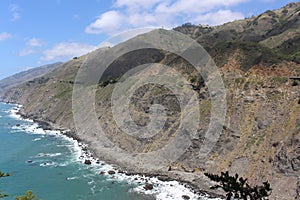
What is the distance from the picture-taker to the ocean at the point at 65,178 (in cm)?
5159

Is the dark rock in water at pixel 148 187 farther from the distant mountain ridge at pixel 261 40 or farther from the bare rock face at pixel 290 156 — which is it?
the distant mountain ridge at pixel 261 40

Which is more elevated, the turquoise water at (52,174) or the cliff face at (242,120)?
the cliff face at (242,120)

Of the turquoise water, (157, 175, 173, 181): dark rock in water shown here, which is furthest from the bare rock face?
the turquoise water

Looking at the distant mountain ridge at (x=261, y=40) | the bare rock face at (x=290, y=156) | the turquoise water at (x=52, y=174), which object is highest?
the distant mountain ridge at (x=261, y=40)

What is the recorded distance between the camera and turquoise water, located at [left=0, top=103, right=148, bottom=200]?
5297cm

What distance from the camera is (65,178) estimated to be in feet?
198

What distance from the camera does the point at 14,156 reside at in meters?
78.1

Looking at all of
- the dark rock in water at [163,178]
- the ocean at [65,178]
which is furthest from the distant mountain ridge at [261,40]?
the ocean at [65,178]

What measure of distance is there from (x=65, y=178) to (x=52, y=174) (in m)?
4.39

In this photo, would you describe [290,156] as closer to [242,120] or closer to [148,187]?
[242,120]

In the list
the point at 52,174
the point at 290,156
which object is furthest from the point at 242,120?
the point at 52,174

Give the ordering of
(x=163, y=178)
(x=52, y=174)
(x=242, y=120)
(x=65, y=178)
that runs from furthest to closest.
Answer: (x=52, y=174), (x=65, y=178), (x=242, y=120), (x=163, y=178)

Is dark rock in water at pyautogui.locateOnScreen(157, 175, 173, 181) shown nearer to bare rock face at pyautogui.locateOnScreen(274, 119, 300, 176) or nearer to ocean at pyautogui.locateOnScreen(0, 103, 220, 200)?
ocean at pyautogui.locateOnScreen(0, 103, 220, 200)

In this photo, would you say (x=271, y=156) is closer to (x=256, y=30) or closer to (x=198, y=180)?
(x=198, y=180)
